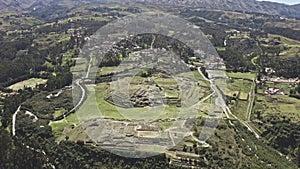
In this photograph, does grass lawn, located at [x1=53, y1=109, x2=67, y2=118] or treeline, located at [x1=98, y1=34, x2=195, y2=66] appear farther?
treeline, located at [x1=98, y1=34, x2=195, y2=66]

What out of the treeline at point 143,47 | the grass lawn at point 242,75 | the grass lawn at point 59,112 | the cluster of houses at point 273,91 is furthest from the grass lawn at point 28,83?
the cluster of houses at point 273,91

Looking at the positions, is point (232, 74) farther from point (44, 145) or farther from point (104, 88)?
point (44, 145)

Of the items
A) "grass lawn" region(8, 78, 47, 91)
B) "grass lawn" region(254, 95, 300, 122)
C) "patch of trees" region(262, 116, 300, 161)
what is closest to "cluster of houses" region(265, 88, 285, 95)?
"grass lawn" region(254, 95, 300, 122)

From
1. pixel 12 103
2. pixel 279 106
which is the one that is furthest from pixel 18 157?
pixel 279 106

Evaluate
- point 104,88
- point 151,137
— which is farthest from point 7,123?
point 151,137

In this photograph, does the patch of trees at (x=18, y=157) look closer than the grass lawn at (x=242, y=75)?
Yes

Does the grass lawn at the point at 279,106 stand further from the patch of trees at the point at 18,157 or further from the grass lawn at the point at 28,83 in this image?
the grass lawn at the point at 28,83

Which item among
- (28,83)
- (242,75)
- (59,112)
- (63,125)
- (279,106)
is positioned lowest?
(28,83)

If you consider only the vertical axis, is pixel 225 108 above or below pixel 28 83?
above

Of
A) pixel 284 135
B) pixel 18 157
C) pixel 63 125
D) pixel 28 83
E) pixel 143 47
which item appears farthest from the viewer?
pixel 143 47

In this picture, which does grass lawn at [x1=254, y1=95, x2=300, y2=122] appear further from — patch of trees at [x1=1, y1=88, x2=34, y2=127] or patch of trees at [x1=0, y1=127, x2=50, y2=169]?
patch of trees at [x1=1, y1=88, x2=34, y2=127]

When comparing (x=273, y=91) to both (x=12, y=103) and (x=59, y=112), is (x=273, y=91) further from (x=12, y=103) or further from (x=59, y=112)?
(x=12, y=103)
